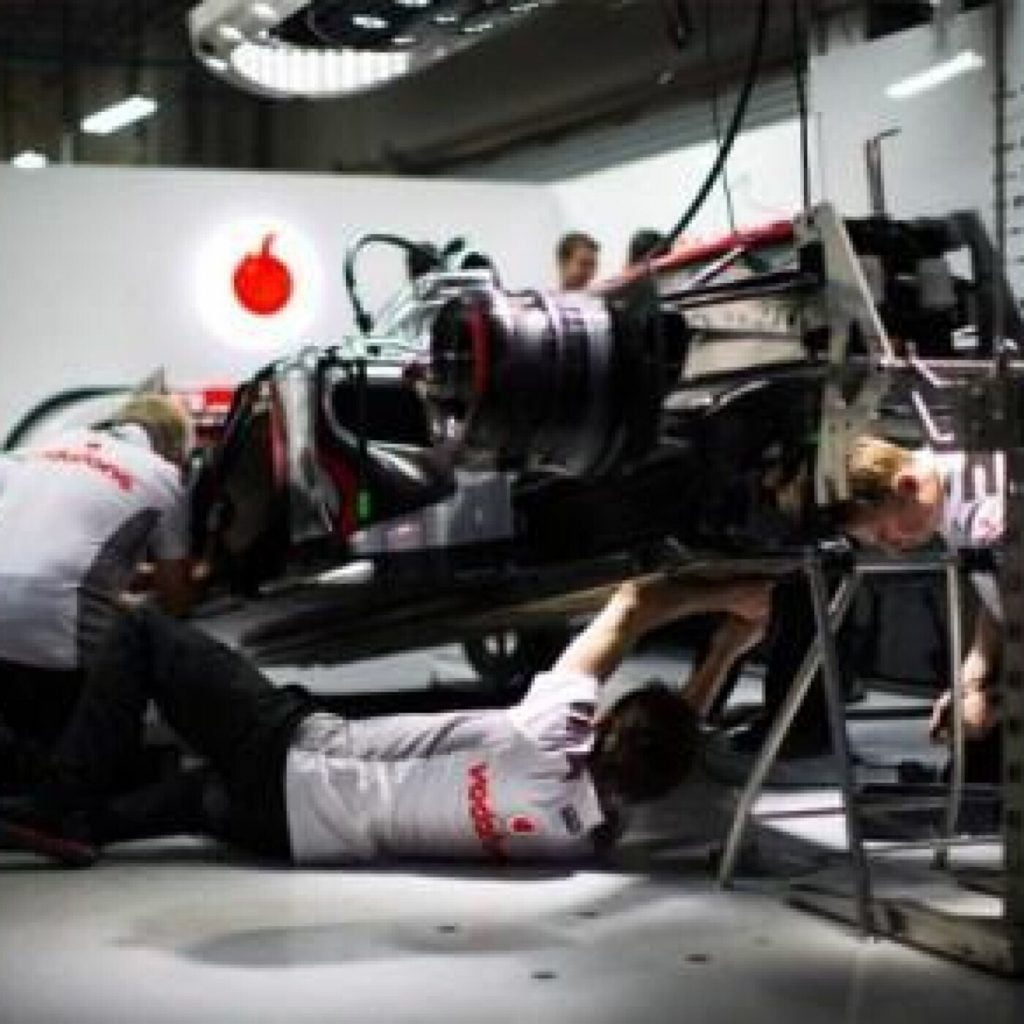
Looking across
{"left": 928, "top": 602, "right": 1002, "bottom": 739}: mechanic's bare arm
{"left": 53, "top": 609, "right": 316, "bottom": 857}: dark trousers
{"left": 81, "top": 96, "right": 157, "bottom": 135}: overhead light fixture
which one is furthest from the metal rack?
{"left": 81, "top": 96, "right": 157, "bottom": 135}: overhead light fixture

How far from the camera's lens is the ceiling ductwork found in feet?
13.5

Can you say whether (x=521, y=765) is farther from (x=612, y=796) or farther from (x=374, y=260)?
(x=374, y=260)

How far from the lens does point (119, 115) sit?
14523 mm

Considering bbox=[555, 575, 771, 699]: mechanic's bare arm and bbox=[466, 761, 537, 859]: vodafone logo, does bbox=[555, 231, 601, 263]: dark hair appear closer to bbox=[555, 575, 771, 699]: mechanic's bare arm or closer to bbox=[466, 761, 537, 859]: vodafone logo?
bbox=[555, 575, 771, 699]: mechanic's bare arm

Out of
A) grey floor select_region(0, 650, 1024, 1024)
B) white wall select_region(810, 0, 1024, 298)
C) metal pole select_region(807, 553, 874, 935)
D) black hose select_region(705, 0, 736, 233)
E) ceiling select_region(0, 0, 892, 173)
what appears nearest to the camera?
grey floor select_region(0, 650, 1024, 1024)

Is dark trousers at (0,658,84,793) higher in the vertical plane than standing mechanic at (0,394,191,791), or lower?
lower

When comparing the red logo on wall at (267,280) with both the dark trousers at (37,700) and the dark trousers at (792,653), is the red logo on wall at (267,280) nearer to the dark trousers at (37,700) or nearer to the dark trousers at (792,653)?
the dark trousers at (792,653)

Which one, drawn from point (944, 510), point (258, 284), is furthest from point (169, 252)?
point (944, 510)

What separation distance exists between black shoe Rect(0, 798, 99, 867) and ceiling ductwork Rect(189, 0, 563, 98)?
1745mm

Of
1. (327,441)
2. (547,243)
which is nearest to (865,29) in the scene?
(327,441)

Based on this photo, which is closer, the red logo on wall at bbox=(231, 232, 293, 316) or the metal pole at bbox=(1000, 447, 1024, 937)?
the metal pole at bbox=(1000, 447, 1024, 937)

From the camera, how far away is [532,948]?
10.7 ft

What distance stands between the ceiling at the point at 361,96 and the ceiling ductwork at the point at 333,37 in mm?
4129

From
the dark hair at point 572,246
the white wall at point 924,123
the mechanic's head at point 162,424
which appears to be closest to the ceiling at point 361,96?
the dark hair at point 572,246
